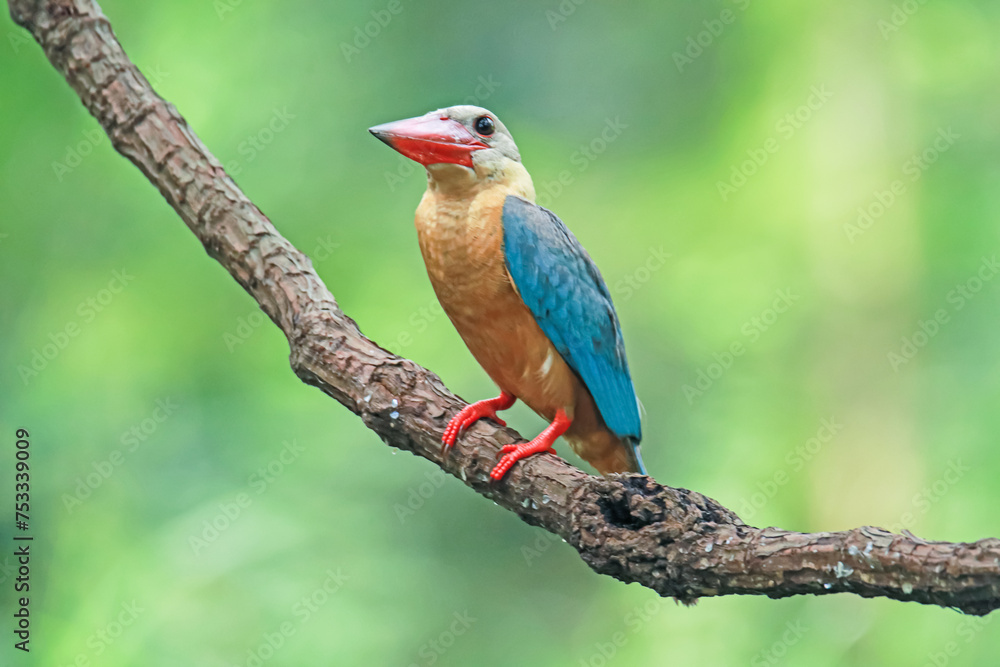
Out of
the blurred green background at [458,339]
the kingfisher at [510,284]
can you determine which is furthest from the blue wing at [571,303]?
the blurred green background at [458,339]

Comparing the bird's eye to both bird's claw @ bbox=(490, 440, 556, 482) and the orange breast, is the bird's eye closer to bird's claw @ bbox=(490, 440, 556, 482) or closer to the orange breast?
the orange breast

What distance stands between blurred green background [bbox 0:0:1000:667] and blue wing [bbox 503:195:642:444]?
1.22 meters

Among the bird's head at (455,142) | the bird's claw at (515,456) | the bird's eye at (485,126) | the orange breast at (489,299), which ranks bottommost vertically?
the bird's claw at (515,456)

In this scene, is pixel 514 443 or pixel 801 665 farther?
pixel 801 665

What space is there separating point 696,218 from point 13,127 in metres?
2.97

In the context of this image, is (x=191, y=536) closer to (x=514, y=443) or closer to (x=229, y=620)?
(x=229, y=620)

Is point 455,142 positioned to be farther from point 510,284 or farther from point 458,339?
point 458,339

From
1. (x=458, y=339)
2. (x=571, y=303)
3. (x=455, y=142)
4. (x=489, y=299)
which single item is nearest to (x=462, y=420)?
(x=489, y=299)

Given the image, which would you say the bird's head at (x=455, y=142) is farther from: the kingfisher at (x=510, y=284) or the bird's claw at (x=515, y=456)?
the bird's claw at (x=515, y=456)

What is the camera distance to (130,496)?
3305 millimetres

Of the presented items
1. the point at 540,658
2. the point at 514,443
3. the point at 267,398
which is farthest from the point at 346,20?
the point at 540,658

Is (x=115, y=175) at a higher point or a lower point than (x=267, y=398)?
higher

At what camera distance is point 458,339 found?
3.74 m

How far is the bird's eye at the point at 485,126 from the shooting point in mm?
2389
